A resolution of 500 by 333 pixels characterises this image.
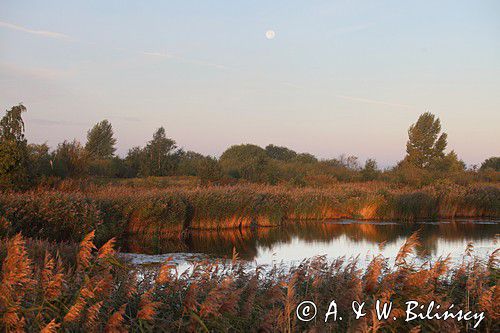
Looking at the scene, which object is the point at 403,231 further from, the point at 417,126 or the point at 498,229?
the point at 417,126

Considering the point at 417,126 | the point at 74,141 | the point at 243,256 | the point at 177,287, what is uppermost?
the point at 417,126

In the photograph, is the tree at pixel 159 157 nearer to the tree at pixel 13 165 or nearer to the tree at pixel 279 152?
the tree at pixel 13 165

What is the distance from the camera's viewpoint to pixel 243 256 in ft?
53.8

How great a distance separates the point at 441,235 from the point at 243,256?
28.8 feet

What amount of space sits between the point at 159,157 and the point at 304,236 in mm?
22699

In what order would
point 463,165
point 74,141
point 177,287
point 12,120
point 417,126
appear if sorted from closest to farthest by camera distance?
point 177,287, point 12,120, point 74,141, point 463,165, point 417,126

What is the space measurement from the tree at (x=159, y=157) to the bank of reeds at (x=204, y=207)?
15812 millimetres

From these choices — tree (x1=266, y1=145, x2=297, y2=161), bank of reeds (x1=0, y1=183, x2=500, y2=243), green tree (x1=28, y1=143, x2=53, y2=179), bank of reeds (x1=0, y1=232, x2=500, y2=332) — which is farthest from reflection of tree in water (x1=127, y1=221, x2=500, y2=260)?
tree (x1=266, y1=145, x2=297, y2=161)

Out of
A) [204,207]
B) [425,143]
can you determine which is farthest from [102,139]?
[204,207]

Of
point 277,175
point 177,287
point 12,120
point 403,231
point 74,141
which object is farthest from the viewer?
point 277,175

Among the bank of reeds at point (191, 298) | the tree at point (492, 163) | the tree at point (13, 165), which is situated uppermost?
the tree at point (492, 163)

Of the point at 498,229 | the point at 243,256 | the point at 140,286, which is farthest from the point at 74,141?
the point at 140,286

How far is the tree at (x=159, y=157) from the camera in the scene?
135 ft

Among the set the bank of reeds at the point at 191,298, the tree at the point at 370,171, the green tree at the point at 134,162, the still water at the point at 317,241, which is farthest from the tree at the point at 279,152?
the bank of reeds at the point at 191,298
